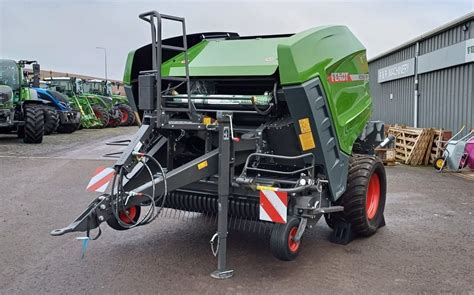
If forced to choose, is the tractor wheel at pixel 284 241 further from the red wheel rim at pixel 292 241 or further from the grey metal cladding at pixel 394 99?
the grey metal cladding at pixel 394 99

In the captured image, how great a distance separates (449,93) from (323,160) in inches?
384

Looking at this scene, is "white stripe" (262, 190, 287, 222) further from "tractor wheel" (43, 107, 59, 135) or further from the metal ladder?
"tractor wheel" (43, 107, 59, 135)

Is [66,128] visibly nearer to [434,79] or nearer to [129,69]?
[434,79]

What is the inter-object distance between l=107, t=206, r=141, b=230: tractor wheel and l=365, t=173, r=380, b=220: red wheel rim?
8.62 ft

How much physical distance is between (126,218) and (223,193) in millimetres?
1286

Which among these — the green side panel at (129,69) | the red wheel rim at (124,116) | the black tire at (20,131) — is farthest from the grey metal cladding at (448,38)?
the red wheel rim at (124,116)

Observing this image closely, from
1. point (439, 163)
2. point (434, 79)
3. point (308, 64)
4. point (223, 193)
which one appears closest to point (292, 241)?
point (223, 193)

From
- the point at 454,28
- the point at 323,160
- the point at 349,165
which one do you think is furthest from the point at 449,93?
the point at 323,160

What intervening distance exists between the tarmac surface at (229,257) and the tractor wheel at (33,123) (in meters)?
8.44

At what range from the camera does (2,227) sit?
19.3 ft

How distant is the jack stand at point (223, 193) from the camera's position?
13.9ft

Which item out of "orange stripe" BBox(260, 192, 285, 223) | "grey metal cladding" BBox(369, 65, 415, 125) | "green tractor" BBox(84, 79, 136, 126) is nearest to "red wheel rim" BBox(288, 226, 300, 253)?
"orange stripe" BBox(260, 192, 285, 223)

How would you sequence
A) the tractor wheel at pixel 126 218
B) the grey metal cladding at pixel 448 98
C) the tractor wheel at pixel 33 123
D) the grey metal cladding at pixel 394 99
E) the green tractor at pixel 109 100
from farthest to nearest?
the green tractor at pixel 109 100
the grey metal cladding at pixel 394 99
the tractor wheel at pixel 33 123
the grey metal cladding at pixel 448 98
the tractor wheel at pixel 126 218

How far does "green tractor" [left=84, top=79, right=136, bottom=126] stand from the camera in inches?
1085
